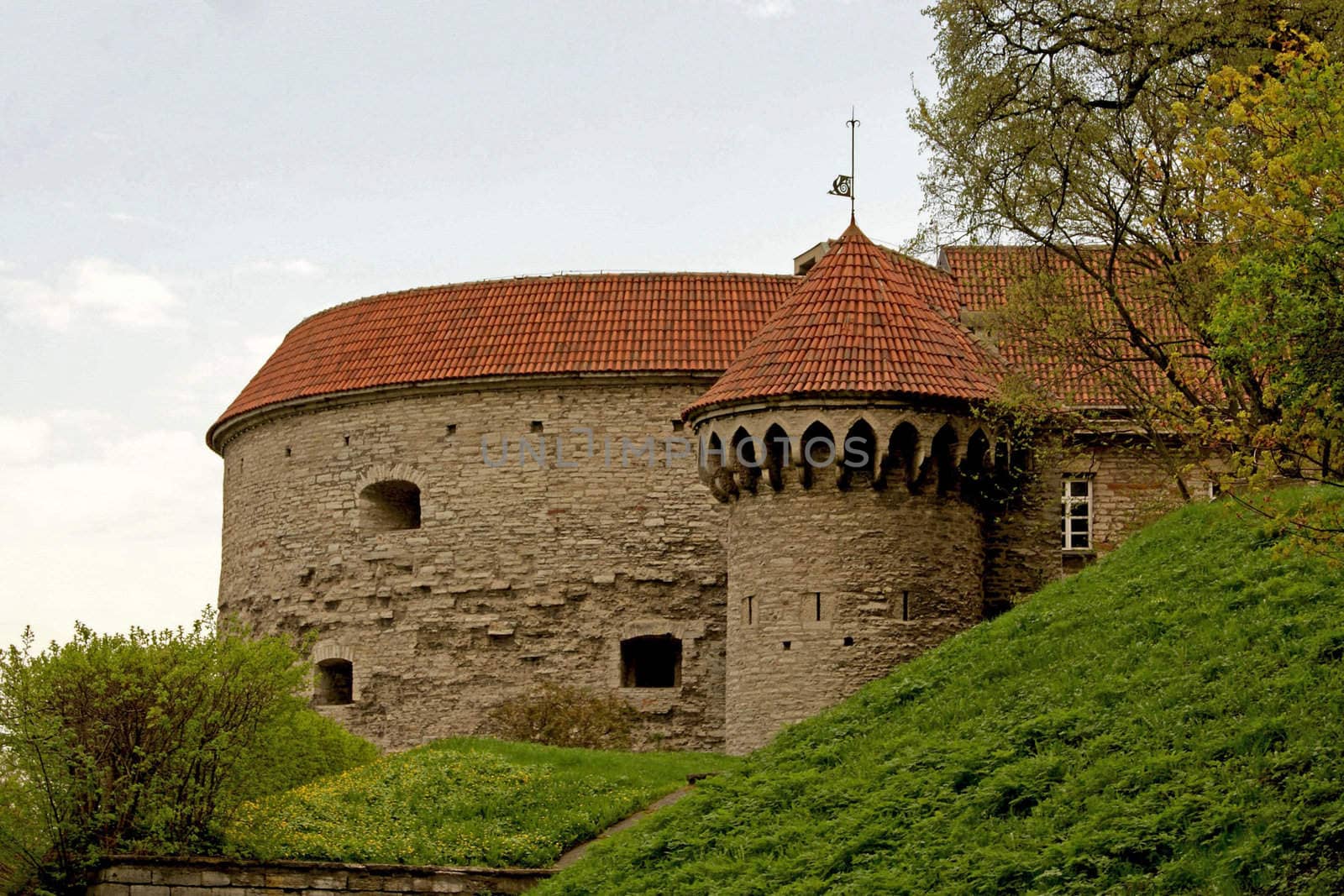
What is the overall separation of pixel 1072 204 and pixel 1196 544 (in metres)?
5.25

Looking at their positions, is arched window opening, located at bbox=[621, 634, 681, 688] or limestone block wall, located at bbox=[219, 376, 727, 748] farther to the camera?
arched window opening, located at bbox=[621, 634, 681, 688]

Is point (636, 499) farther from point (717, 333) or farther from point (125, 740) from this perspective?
point (125, 740)

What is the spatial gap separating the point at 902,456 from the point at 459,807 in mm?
6908

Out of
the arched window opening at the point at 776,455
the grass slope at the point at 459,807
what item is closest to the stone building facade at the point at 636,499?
the arched window opening at the point at 776,455

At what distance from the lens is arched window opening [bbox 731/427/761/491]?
23828mm

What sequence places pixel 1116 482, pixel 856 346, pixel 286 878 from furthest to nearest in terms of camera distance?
pixel 1116 482
pixel 856 346
pixel 286 878

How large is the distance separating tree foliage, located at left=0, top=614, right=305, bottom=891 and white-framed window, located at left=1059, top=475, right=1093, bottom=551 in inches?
429

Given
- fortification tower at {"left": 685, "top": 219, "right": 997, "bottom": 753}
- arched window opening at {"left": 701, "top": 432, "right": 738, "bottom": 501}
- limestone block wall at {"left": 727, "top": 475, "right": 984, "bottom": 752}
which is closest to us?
limestone block wall at {"left": 727, "top": 475, "right": 984, "bottom": 752}

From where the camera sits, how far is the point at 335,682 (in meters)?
30.6

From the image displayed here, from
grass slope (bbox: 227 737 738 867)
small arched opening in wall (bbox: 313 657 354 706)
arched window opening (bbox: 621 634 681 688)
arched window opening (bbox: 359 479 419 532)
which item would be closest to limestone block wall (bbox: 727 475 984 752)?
grass slope (bbox: 227 737 738 867)

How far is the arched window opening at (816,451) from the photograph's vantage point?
2353cm

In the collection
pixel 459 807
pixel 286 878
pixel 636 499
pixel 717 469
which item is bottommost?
pixel 286 878

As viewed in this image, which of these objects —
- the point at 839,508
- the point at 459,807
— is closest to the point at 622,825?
the point at 459,807

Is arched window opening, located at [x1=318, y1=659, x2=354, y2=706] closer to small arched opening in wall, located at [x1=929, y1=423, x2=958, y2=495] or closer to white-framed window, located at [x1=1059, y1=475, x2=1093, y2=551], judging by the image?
small arched opening in wall, located at [x1=929, y1=423, x2=958, y2=495]
